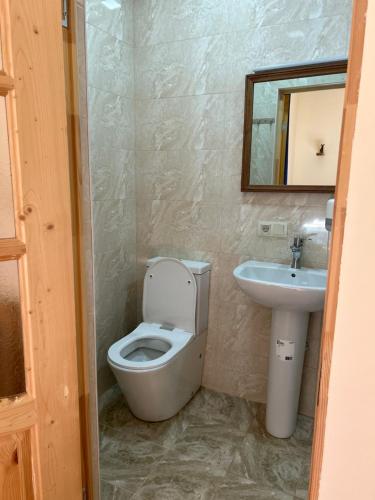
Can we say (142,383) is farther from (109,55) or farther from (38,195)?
(109,55)

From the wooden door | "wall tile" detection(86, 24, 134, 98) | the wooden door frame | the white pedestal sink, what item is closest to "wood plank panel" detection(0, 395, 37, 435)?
the wooden door

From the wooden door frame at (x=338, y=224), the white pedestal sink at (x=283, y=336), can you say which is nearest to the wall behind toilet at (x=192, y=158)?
the white pedestal sink at (x=283, y=336)

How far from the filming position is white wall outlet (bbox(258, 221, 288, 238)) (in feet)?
6.46

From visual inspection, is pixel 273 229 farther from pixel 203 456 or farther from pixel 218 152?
pixel 203 456

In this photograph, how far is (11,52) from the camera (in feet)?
2.33

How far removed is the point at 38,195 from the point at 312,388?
1883mm

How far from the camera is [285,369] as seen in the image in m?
1.89

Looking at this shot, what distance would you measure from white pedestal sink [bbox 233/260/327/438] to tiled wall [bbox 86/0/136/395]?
0.79 m

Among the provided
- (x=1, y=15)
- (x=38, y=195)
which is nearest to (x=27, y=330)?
(x=38, y=195)

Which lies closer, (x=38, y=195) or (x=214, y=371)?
(x=38, y=195)

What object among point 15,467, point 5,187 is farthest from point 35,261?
point 15,467

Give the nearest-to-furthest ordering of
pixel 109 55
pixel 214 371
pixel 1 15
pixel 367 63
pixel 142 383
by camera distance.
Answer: pixel 367 63 < pixel 1 15 < pixel 142 383 < pixel 109 55 < pixel 214 371

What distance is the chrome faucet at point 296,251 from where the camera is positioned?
1899mm

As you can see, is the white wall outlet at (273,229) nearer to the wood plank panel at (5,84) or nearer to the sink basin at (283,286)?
the sink basin at (283,286)
